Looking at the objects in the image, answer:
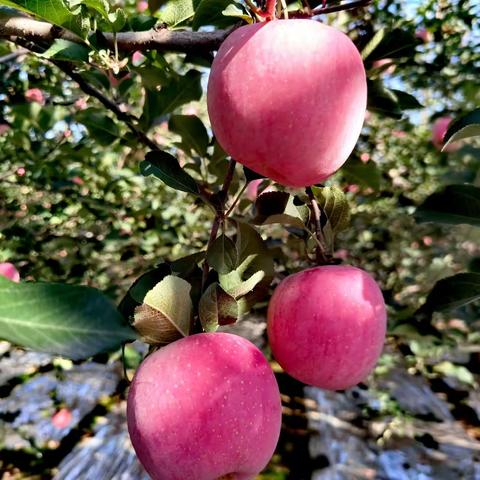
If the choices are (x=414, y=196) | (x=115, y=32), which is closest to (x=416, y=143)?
(x=414, y=196)

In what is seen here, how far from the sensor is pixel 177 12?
63cm

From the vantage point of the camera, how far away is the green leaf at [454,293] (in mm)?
697

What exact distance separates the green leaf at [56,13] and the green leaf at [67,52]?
0.02 m

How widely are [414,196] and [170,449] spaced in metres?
1.83

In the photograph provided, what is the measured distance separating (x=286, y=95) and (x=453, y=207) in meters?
0.41

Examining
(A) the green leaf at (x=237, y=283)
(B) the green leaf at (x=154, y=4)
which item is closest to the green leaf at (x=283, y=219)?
(A) the green leaf at (x=237, y=283)

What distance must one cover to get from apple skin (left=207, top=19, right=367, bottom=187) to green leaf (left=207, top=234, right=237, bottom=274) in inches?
5.9

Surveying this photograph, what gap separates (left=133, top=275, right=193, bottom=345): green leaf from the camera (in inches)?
20.9

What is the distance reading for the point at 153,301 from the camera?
53 cm

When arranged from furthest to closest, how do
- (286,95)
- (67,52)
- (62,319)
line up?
(67,52), (286,95), (62,319)

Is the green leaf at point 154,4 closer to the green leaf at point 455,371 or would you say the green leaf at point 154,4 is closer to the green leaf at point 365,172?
the green leaf at point 365,172

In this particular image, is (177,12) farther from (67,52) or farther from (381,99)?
(381,99)

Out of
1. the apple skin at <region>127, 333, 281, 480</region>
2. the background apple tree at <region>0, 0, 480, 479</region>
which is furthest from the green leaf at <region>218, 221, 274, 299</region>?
the apple skin at <region>127, 333, 281, 480</region>

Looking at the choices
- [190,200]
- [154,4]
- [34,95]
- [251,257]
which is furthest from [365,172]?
[34,95]
